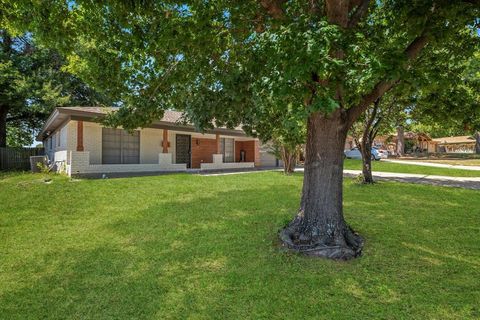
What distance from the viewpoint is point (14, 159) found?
19422 mm

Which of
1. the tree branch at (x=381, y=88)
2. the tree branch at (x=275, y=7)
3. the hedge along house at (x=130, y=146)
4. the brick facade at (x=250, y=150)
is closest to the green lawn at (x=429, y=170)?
the brick facade at (x=250, y=150)

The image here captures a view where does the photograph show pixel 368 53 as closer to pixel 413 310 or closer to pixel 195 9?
pixel 413 310

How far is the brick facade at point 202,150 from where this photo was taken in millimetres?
18766

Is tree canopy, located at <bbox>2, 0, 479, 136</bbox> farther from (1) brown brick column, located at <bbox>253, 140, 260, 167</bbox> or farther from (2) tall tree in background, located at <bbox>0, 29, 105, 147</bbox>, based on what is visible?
(2) tall tree in background, located at <bbox>0, 29, 105, 147</bbox>

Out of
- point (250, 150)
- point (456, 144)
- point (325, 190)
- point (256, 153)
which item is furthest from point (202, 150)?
point (456, 144)

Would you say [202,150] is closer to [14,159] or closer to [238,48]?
[14,159]

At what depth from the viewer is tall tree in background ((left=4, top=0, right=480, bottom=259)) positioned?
3.41 meters

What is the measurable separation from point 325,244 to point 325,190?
2.75ft

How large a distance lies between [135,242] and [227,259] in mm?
1819

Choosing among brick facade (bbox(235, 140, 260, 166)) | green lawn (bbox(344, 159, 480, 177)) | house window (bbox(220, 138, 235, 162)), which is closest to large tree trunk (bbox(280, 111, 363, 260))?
green lawn (bbox(344, 159, 480, 177))

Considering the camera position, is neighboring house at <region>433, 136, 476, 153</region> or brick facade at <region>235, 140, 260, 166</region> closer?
brick facade at <region>235, 140, 260, 166</region>

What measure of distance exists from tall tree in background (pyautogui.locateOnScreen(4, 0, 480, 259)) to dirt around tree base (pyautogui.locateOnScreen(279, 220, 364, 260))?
16 mm

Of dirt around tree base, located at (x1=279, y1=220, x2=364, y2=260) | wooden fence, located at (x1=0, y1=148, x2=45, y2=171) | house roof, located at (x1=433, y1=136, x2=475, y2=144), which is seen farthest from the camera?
house roof, located at (x1=433, y1=136, x2=475, y2=144)

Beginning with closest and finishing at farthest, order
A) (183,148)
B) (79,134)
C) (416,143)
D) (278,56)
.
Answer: (278,56)
(79,134)
(183,148)
(416,143)
